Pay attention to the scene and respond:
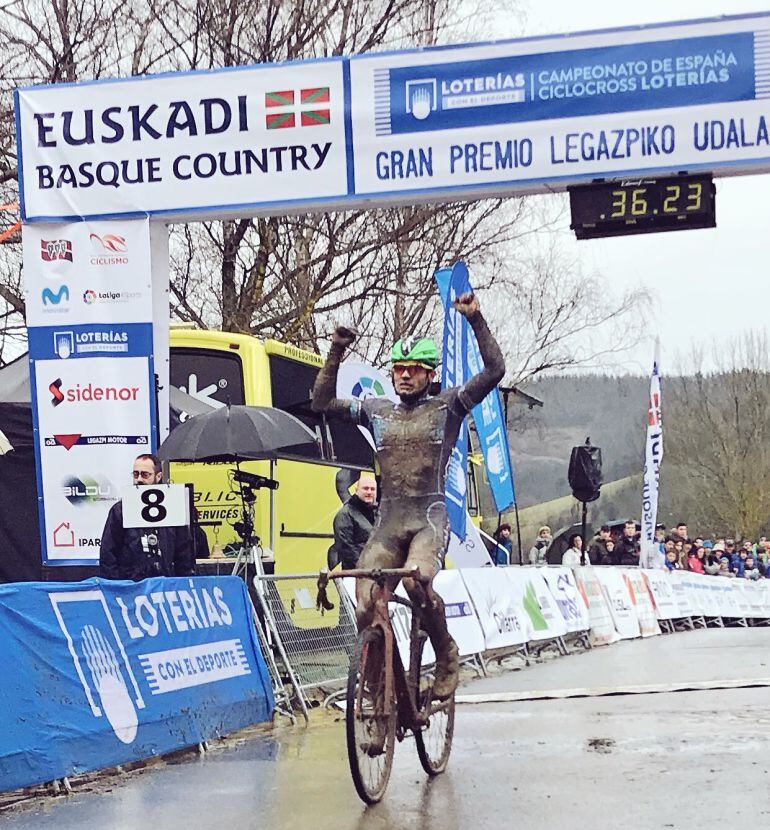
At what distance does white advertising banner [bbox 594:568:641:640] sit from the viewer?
69.7 feet

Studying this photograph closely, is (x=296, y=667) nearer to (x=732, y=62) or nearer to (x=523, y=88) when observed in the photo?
(x=523, y=88)

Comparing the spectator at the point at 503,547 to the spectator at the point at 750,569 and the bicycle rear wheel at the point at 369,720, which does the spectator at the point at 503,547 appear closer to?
the spectator at the point at 750,569

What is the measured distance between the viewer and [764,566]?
39844mm

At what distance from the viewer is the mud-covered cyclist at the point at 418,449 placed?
24.5 ft

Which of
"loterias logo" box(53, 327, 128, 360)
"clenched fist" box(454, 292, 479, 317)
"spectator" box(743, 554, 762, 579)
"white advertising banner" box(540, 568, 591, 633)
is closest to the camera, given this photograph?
"clenched fist" box(454, 292, 479, 317)

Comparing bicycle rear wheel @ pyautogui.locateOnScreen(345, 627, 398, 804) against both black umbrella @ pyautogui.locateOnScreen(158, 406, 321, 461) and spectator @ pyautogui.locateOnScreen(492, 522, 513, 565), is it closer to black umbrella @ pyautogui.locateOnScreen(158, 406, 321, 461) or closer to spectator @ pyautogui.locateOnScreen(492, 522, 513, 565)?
black umbrella @ pyautogui.locateOnScreen(158, 406, 321, 461)

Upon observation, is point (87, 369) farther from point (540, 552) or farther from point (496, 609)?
point (540, 552)

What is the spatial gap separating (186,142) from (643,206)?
398cm

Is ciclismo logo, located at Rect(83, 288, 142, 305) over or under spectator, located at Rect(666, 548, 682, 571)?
over

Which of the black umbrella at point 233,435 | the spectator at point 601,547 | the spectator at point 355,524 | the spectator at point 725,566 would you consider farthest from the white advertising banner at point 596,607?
the spectator at point 725,566

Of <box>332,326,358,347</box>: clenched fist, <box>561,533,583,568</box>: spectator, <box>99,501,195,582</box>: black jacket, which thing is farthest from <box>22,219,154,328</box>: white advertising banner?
<box>561,533,583,568</box>: spectator

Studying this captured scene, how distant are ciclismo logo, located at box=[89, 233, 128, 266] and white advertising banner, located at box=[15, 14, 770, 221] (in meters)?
0.22

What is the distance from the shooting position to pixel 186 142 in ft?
43.1

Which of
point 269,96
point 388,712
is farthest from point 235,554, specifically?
point 388,712
